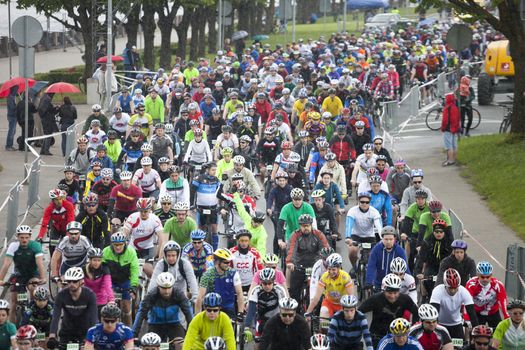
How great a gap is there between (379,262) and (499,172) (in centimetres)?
1352

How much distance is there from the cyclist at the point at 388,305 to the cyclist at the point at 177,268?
2188mm

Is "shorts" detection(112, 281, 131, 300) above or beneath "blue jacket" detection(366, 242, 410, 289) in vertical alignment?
beneath

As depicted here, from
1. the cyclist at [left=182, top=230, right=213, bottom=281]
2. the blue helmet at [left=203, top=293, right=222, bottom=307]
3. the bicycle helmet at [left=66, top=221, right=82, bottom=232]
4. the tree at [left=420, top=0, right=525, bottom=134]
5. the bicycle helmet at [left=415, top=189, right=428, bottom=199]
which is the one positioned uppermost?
the tree at [left=420, top=0, right=525, bottom=134]

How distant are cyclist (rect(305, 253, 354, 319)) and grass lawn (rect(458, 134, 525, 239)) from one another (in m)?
9.02

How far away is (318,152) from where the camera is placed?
2464cm

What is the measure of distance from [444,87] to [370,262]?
2942 cm

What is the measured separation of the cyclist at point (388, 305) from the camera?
Result: 1452 cm

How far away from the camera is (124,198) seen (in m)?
20.5

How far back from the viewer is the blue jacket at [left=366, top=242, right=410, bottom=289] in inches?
657

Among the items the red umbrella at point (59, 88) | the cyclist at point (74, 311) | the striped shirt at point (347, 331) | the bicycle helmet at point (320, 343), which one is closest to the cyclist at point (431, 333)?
the striped shirt at point (347, 331)

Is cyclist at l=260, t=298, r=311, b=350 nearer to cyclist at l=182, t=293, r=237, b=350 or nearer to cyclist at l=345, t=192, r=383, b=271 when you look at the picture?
cyclist at l=182, t=293, r=237, b=350

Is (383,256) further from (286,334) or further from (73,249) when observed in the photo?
(73,249)

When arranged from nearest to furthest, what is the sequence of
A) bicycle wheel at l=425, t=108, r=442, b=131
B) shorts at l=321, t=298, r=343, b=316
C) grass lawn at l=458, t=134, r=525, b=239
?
shorts at l=321, t=298, r=343, b=316 < grass lawn at l=458, t=134, r=525, b=239 < bicycle wheel at l=425, t=108, r=442, b=131

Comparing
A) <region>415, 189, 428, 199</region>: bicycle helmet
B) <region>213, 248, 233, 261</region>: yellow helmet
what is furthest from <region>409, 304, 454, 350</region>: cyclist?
<region>415, 189, 428, 199</region>: bicycle helmet
